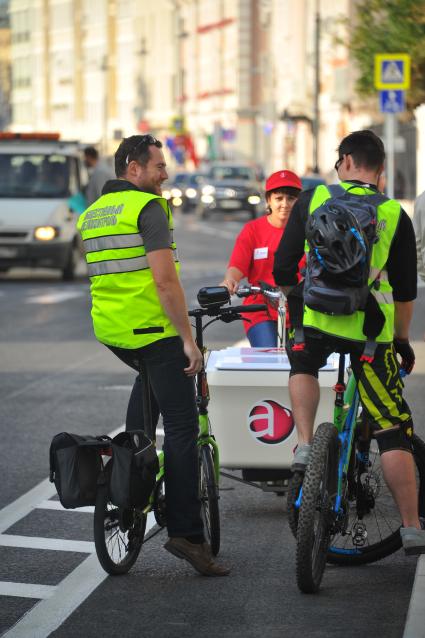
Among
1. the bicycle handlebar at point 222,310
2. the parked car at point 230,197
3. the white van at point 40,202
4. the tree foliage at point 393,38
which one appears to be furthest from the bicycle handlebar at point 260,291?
the parked car at point 230,197

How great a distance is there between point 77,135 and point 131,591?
147179 millimetres

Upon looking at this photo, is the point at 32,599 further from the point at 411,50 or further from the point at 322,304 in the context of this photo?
the point at 411,50

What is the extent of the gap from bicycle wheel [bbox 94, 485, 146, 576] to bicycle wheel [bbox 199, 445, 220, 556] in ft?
0.89

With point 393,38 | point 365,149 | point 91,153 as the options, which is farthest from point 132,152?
point 393,38

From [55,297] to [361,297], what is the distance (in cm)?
1700

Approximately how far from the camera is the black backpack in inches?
246

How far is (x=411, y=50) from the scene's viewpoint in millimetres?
34219

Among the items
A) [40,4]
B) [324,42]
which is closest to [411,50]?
[324,42]

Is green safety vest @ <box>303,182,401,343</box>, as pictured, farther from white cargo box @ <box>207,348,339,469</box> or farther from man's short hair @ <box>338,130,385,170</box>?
white cargo box @ <box>207,348,339,469</box>

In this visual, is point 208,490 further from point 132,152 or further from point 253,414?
point 132,152

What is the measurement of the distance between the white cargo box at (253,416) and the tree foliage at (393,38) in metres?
25.4

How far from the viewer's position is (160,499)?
7090 mm

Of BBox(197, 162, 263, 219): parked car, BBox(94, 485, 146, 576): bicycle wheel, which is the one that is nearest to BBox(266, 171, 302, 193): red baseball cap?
BBox(94, 485, 146, 576): bicycle wheel

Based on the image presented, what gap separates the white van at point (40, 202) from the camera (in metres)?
25.4
